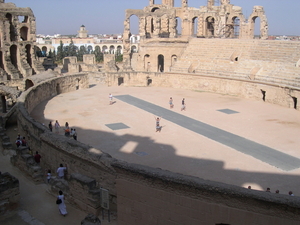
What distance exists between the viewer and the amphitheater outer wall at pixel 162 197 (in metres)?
5.65

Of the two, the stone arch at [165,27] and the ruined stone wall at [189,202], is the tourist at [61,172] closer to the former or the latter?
the ruined stone wall at [189,202]

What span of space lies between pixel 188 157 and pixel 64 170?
481cm

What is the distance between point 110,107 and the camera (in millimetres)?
20484

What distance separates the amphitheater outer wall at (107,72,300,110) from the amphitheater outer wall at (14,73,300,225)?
15105 millimetres

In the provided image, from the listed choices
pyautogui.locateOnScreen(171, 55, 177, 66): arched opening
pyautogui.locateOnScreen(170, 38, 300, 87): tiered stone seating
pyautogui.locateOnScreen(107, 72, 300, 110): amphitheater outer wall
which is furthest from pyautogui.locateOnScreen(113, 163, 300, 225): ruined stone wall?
pyautogui.locateOnScreen(171, 55, 177, 66): arched opening

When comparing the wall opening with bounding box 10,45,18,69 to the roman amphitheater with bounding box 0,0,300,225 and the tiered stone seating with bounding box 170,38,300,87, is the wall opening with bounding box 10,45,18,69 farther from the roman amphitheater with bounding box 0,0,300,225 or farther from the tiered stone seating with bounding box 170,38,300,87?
the tiered stone seating with bounding box 170,38,300,87

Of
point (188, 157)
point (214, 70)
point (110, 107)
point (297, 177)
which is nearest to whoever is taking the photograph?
point (297, 177)

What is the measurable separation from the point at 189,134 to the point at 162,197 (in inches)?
341

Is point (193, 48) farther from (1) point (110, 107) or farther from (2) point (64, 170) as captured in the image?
(2) point (64, 170)

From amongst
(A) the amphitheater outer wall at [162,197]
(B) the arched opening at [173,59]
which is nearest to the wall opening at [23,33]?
(B) the arched opening at [173,59]

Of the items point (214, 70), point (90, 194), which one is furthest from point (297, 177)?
point (214, 70)

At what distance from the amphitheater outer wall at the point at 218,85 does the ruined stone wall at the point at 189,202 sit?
15495 mm

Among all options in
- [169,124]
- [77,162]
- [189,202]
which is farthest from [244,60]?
[189,202]

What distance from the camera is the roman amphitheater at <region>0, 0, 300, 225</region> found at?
6.56 m
